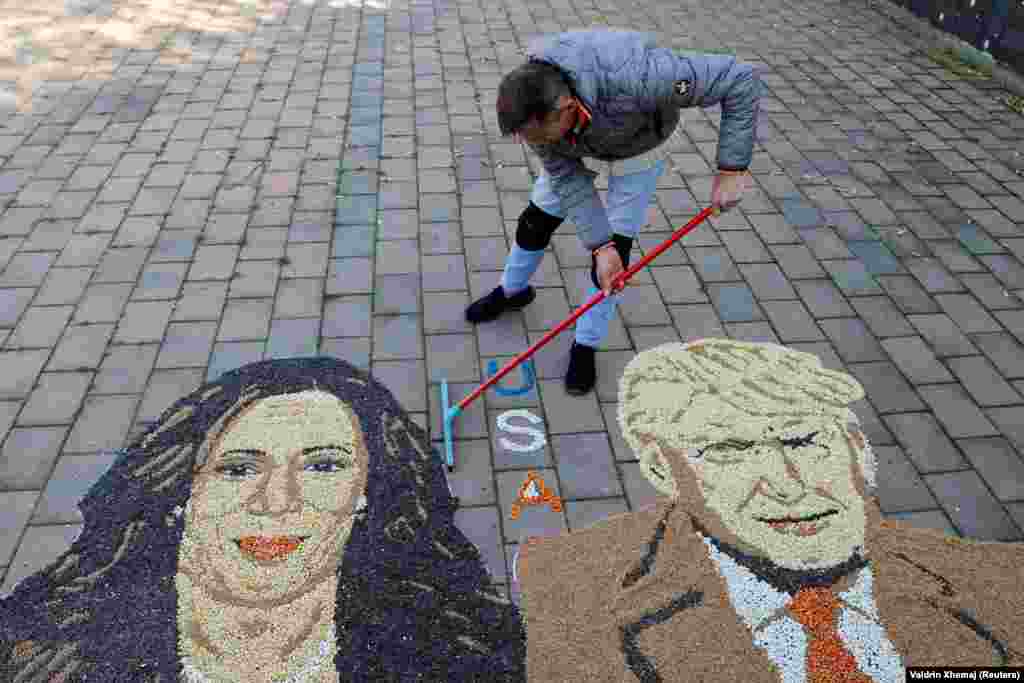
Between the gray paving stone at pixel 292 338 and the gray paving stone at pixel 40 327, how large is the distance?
102 centimetres

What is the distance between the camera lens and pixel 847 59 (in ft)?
22.3

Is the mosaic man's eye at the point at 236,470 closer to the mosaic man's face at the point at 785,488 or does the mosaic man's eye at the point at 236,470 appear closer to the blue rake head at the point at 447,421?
the blue rake head at the point at 447,421

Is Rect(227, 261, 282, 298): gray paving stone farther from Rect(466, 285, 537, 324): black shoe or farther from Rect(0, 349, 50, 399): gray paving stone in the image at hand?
Rect(466, 285, 537, 324): black shoe

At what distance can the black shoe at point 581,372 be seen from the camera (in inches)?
138

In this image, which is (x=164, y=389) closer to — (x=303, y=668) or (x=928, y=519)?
(x=303, y=668)

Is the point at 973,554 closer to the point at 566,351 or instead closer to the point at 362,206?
the point at 566,351

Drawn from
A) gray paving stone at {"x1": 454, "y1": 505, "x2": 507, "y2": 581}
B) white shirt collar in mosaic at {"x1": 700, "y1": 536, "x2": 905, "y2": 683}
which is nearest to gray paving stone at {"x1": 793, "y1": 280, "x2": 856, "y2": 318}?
white shirt collar in mosaic at {"x1": 700, "y1": 536, "x2": 905, "y2": 683}

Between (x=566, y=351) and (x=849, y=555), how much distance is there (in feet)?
4.95

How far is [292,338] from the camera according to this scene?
3.73 m

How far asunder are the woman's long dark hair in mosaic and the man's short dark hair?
1.43m

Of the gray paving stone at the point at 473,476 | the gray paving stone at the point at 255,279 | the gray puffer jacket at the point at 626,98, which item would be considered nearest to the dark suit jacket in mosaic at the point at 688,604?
the gray paving stone at the point at 473,476

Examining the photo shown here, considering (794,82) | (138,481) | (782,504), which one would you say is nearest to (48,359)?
(138,481)

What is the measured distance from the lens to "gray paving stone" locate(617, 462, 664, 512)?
3.03m

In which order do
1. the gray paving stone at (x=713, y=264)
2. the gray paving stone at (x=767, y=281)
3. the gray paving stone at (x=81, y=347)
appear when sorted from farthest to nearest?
the gray paving stone at (x=713, y=264) < the gray paving stone at (x=767, y=281) < the gray paving stone at (x=81, y=347)
